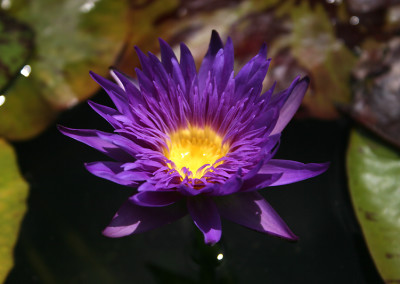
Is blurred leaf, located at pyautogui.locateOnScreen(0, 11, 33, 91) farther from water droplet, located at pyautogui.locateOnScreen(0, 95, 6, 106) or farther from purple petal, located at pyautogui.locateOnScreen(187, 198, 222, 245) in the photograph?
purple petal, located at pyautogui.locateOnScreen(187, 198, 222, 245)

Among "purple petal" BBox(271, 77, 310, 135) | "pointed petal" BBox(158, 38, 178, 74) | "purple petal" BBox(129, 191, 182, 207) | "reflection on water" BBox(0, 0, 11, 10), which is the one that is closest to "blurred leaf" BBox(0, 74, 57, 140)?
"reflection on water" BBox(0, 0, 11, 10)

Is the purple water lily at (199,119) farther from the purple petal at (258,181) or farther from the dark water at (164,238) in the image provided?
the dark water at (164,238)

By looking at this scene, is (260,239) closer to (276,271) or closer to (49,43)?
(276,271)

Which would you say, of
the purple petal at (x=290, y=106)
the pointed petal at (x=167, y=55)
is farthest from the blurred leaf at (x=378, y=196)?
the pointed petal at (x=167, y=55)

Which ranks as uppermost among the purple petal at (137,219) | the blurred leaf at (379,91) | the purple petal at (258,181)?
the purple petal at (137,219)

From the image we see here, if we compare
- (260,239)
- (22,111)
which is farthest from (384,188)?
(22,111)

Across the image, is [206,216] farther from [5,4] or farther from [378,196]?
[5,4]

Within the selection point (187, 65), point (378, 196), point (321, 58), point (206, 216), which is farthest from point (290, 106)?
point (321, 58)
